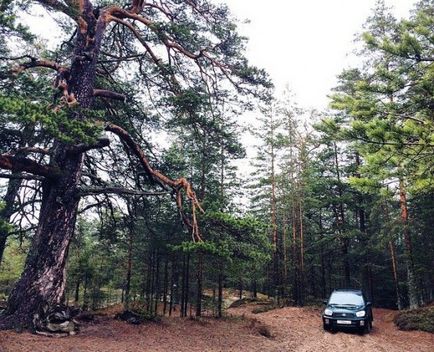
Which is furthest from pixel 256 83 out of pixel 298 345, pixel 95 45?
pixel 298 345

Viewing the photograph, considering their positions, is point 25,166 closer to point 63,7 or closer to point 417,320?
point 63,7

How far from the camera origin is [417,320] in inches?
555

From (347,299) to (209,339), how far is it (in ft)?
21.9

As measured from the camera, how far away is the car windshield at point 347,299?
13.1 m

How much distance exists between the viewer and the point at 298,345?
10.5 meters

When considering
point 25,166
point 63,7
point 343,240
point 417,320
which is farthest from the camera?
point 343,240

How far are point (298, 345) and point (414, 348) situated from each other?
386 cm

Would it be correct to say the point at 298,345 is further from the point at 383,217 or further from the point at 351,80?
the point at 351,80

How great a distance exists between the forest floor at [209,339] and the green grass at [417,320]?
1.30ft

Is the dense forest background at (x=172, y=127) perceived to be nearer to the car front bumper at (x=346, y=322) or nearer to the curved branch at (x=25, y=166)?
the curved branch at (x=25, y=166)

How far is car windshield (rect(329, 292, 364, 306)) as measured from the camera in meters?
13.1

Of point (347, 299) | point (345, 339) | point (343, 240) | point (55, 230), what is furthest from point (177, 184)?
point (343, 240)

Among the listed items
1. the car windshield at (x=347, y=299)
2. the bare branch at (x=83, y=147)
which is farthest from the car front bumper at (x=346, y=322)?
the bare branch at (x=83, y=147)

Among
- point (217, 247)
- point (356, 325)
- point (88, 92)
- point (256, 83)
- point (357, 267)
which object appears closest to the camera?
point (217, 247)
